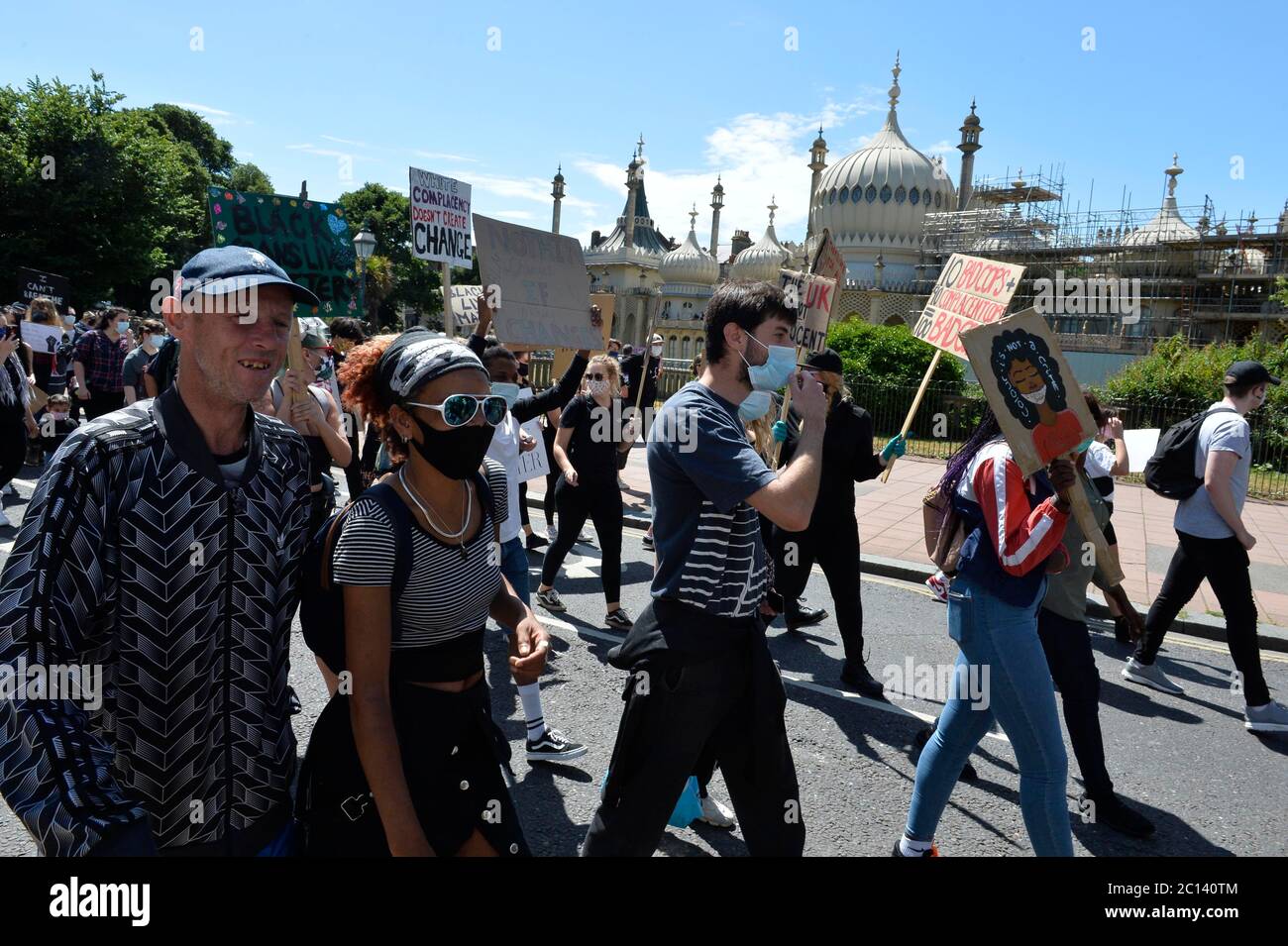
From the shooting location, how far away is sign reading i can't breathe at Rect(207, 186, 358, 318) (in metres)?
6.17

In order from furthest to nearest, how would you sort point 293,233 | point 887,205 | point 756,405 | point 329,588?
point 887,205, point 293,233, point 756,405, point 329,588

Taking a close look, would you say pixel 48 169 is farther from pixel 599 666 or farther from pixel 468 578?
pixel 468 578

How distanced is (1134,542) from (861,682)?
24.5ft

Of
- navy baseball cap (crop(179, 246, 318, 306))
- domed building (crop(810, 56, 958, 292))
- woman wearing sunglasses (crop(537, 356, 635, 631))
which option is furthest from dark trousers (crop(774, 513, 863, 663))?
domed building (crop(810, 56, 958, 292))

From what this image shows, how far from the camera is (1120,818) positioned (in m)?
4.07

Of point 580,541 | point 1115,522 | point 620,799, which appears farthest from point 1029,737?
point 1115,522

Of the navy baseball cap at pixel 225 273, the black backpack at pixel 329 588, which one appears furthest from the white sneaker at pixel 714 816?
the navy baseball cap at pixel 225 273

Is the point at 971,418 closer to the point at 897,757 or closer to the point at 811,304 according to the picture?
the point at 811,304

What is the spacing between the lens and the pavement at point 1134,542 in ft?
25.7

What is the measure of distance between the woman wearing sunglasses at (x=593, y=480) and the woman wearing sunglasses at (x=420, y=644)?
4.20m

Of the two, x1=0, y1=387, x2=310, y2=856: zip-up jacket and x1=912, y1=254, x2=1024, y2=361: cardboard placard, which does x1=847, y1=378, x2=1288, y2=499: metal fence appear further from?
x1=0, y1=387, x2=310, y2=856: zip-up jacket

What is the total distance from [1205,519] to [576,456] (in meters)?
4.29

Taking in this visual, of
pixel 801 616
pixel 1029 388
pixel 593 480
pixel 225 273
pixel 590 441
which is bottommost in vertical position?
pixel 801 616

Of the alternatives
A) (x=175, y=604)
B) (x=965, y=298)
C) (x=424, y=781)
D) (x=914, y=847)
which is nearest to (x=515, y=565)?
(x=914, y=847)
